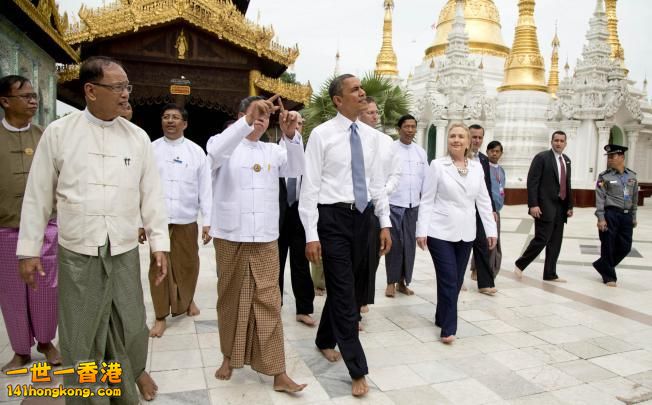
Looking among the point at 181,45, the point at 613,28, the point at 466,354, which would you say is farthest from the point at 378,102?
the point at 613,28

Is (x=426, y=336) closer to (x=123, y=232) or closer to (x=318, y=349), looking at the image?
(x=318, y=349)

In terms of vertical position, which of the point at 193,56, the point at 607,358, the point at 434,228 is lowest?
the point at 607,358

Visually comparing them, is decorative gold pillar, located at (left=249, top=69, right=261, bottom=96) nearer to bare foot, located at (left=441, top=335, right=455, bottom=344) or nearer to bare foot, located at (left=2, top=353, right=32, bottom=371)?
bare foot, located at (left=441, top=335, right=455, bottom=344)

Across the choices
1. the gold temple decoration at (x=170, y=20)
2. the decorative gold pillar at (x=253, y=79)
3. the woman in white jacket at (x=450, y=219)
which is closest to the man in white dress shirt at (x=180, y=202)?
the woman in white jacket at (x=450, y=219)

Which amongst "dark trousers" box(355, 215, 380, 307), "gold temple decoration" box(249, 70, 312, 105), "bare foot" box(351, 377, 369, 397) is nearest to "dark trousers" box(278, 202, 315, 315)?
"dark trousers" box(355, 215, 380, 307)

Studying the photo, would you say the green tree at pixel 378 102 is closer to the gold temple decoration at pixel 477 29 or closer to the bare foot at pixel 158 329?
the bare foot at pixel 158 329

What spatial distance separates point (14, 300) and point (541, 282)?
6.07 m

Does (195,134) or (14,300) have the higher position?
(195,134)

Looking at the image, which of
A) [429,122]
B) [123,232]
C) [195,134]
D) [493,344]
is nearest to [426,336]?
[493,344]

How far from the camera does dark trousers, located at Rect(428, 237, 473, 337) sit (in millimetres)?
4281

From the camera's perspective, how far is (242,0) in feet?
55.7

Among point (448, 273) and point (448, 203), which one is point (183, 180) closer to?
point (448, 203)

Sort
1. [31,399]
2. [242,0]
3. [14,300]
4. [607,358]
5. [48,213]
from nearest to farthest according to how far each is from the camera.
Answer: [48,213], [31,399], [14,300], [607,358], [242,0]

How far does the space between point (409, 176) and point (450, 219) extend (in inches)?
58.3
